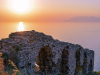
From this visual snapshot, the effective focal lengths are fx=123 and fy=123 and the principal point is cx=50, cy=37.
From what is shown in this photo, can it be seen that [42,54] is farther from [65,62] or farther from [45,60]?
[65,62]

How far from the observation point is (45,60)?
11062 mm

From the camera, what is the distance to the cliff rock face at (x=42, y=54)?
281 inches

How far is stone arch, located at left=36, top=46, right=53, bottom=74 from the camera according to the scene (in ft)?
35.0

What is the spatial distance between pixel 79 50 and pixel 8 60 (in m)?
10.3

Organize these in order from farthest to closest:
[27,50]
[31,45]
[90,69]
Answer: [90,69], [31,45], [27,50]

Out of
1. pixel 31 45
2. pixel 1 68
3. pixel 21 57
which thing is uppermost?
pixel 31 45

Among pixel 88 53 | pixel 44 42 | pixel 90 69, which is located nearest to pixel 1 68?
pixel 44 42

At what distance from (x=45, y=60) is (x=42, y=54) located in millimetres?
606

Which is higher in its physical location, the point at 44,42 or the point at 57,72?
the point at 44,42

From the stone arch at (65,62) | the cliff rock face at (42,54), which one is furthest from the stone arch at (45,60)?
the stone arch at (65,62)

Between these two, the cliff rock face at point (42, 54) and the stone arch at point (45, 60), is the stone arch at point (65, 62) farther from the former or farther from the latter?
the stone arch at point (45, 60)

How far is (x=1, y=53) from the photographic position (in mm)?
6707

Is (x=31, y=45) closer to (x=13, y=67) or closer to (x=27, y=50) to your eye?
(x=27, y=50)

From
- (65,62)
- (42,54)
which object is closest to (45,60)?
(42,54)
